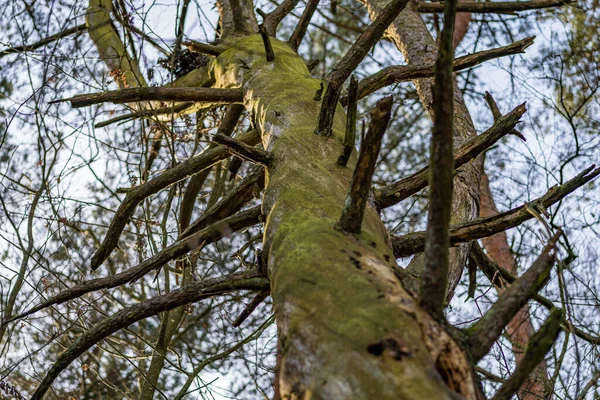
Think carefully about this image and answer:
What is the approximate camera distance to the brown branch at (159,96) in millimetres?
2521

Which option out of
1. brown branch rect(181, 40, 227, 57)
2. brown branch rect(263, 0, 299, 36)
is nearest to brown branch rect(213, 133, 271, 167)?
brown branch rect(181, 40, 227, 57)

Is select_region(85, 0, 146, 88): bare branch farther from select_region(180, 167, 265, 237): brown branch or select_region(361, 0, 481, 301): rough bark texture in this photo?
select_region(180, 167, 265, 237): brown branch

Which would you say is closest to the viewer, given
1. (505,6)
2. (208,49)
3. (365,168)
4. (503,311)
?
(503,311)

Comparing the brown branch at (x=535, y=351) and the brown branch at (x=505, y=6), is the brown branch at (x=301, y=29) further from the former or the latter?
the brown branch at (x=535, y=351)

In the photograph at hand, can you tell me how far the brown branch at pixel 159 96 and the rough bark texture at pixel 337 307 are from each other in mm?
873

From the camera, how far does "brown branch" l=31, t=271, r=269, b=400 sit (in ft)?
5.35

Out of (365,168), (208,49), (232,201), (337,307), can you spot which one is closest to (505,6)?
(208,49)

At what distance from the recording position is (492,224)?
1.95m

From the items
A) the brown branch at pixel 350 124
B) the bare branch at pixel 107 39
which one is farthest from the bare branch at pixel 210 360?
the bare branch at pixel 107 39

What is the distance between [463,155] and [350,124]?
0.62 meters

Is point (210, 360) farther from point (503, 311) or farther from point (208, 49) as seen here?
point (503, 311)

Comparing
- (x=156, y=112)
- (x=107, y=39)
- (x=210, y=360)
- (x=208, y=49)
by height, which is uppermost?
(x=107, y=39)

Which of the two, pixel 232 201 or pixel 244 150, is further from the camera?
pixel 232 201

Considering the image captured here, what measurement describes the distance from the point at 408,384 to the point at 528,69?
15.6 feet
